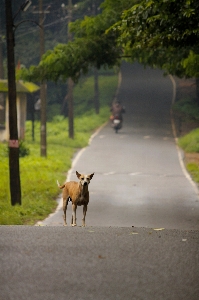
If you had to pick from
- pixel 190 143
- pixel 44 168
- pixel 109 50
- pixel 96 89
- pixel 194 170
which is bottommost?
pixel 190 143

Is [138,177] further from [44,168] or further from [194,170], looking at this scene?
[44,168]

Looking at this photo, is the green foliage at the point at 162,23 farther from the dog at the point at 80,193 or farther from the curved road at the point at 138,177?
the curved road at the point at 138,177

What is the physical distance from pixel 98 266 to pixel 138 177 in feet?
64.6

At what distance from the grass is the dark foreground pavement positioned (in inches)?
275

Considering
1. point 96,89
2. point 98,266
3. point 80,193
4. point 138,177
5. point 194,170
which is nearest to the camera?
point 98,266

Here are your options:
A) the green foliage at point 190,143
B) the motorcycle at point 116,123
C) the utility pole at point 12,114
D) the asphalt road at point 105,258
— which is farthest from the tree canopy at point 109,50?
the motorcycle at point 116,123

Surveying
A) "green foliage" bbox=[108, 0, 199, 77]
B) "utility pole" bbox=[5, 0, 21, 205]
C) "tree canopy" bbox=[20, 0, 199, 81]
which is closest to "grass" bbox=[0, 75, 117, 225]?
"utility pole" bbox=[5, 0, 21, 205]

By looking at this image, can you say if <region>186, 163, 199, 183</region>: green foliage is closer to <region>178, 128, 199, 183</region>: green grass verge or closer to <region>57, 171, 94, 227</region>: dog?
<region>178, 128, 199, 183</region>: green grass verge

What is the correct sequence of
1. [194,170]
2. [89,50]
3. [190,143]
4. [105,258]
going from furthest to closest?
1. [190,143]
2. [194,170]
3. [89,50]
4. [105,258]

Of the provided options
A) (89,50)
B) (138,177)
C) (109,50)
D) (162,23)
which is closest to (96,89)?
(138,177)

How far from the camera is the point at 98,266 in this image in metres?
9.16

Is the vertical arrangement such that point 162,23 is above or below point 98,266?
above

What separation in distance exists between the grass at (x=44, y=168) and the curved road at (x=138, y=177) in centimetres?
57

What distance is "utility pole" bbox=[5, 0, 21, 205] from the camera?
67.5 feet
